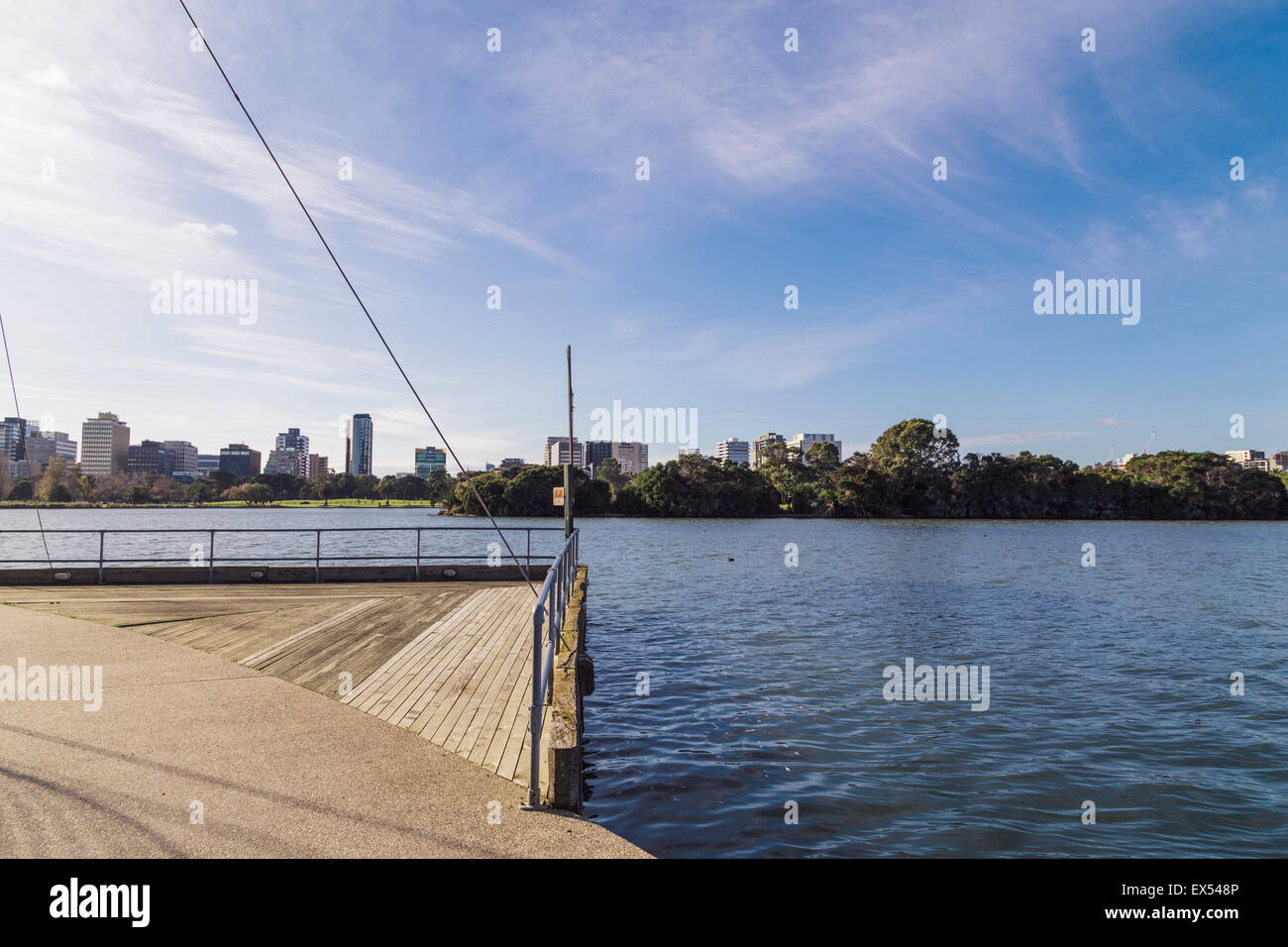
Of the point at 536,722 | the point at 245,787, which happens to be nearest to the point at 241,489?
the point at 245,787

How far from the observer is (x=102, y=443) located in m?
171

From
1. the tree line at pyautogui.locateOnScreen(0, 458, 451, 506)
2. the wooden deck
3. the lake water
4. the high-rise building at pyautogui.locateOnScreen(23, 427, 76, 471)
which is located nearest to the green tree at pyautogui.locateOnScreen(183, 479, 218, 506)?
the tree line at pyautogui.locateOnScreen(0, 458, 451, 506)

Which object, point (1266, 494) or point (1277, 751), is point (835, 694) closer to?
point (1277, 751)

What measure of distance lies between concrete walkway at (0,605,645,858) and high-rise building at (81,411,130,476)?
651 ft

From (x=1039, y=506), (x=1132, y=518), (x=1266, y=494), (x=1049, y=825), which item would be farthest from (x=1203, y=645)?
(x=1266, y=494)

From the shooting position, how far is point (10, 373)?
10398 mm

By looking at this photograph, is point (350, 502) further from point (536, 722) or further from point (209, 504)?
point (536, 722)

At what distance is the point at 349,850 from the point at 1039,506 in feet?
398

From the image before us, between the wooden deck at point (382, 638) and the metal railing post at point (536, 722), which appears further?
the wooden deck at point (382, 638)

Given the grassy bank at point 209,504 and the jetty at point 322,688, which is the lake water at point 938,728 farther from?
the grassy bank at point 209,504

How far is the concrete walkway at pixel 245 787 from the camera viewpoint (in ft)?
13.3

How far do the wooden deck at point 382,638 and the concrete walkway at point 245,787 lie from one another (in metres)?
0.48

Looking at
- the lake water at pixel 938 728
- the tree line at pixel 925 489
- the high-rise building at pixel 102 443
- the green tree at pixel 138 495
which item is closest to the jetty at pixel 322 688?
the lake water at pixel 938 728

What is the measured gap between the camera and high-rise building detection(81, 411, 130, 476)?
167000mm
